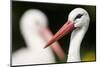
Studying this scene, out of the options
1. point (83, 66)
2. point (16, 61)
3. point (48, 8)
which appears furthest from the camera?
point (83, 66)

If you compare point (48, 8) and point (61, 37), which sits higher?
point (48, 8)

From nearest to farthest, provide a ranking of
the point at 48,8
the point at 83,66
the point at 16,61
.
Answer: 1. the point at 16,61
2. the point at 48,8
3. the point at 83,66

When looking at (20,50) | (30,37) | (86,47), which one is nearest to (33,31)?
(30,37)

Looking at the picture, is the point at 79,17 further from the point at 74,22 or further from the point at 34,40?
the point at 34,40

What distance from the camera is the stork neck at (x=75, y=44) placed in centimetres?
221

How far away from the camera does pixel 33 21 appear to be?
2051 millimetres

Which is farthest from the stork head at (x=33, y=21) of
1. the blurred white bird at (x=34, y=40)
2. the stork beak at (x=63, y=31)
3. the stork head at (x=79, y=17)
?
the stork head at (x=79, y=17)

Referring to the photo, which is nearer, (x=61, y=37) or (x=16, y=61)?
(x=16, y=61)

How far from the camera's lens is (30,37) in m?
2.04

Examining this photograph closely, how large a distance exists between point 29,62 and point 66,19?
629mm

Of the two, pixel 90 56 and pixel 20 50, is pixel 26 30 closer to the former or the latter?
pixel 20 50

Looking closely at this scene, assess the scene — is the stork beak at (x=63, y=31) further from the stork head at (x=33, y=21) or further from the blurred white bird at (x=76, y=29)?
the stork head at (x=33, y=21)

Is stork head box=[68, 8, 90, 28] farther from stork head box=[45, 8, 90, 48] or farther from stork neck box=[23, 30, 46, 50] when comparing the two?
stork neck box=[23, 30, 46, 50]

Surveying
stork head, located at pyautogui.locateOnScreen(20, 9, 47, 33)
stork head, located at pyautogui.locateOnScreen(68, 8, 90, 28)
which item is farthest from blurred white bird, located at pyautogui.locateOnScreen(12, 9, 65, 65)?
stork head, located at pyautogui.locateOnScreen(68, 8, 90, 28)
